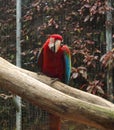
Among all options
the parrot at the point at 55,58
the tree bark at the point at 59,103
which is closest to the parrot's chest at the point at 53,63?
the parrot at the point at 55,58

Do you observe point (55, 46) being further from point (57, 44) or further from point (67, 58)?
point (67, 58)

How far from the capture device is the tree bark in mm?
1842

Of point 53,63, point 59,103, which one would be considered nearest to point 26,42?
point 53,63

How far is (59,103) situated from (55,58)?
1.28 meters

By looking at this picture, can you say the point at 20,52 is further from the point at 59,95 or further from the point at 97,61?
the point at 59,95

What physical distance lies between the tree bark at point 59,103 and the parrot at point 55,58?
1.05m

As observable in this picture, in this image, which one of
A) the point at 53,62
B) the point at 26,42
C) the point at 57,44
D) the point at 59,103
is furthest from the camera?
the point at 26,42

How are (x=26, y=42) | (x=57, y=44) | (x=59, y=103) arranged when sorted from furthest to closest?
(x=26, y=42)
(x=57, y=44)
(x=59, y=103)

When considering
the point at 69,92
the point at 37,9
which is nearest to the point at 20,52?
the point at 37,9

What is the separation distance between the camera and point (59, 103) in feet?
6.18

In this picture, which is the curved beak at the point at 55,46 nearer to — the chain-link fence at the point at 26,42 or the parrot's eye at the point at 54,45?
the parrot's eye at the point at 54,45

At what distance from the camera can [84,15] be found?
168 inches

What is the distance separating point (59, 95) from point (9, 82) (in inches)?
12.3

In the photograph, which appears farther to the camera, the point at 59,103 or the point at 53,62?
the point at 53,62
